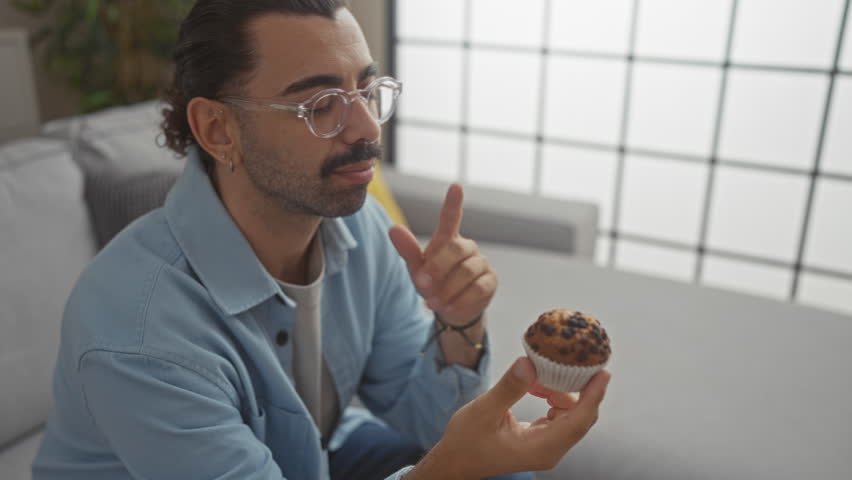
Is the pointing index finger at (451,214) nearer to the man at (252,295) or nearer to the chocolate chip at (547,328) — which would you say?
the man at (252,295)

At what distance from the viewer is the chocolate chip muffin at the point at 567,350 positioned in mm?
668

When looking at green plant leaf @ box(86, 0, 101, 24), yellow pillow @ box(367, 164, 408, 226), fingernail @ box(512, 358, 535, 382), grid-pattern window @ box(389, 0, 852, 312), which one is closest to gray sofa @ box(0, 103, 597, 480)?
yellow pillow @ box(367, 164, 408, 226)

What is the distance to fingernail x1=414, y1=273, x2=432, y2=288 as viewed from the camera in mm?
848

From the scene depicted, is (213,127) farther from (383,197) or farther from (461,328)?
(383,197)

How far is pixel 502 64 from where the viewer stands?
2982mm

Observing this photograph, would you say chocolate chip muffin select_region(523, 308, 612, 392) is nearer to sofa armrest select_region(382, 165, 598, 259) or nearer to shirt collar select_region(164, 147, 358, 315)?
shirt collar select_region(164, 147, 358, 315)

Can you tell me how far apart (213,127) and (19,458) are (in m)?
0.68

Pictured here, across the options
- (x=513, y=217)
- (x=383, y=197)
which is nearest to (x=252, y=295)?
(x=383, y=197)

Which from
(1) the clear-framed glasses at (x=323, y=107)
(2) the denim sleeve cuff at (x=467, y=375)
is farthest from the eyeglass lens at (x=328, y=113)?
(2) the denim sleeve cuff at (x=467, y=375)

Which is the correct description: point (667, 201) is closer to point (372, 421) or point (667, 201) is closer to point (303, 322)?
point (372, 421)

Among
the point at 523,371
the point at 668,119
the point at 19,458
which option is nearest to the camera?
the point at 523,371

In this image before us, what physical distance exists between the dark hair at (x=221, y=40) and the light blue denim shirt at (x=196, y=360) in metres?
0.12

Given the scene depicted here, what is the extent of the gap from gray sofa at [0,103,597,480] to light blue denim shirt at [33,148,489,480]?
32cm

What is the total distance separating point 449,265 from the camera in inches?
33.0
